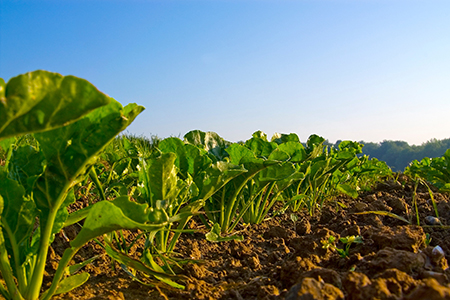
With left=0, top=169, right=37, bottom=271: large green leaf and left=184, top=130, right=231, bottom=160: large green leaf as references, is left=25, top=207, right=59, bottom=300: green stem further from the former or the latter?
left=184, top=130, right=231, bottom=160: large green leaf

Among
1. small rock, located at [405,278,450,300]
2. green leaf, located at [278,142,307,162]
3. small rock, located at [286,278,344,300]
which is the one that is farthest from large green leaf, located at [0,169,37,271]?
green leaf, located at [278,142,307,162]

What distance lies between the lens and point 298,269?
146 cm

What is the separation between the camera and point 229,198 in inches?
91.2

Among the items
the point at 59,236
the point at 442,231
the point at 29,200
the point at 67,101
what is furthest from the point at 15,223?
the point at 442,231

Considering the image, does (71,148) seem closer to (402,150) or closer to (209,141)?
(209,141)

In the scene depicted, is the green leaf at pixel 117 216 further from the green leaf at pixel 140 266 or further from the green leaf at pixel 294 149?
the green leaf at pixel 294 149

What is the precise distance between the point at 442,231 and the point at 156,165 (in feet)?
6.06

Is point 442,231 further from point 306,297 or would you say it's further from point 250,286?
point 306,297

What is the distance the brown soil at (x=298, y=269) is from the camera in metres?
1.09

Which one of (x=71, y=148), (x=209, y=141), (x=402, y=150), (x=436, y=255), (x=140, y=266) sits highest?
(x=402, y=150)

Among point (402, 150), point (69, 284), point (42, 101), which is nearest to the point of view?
point (42, 101)

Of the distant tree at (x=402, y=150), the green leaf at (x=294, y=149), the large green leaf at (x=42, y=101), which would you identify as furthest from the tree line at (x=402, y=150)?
the large green leaf at (x=42, y=101)

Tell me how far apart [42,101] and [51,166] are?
0.41 metres

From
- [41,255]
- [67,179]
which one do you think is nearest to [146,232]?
[41,255]
